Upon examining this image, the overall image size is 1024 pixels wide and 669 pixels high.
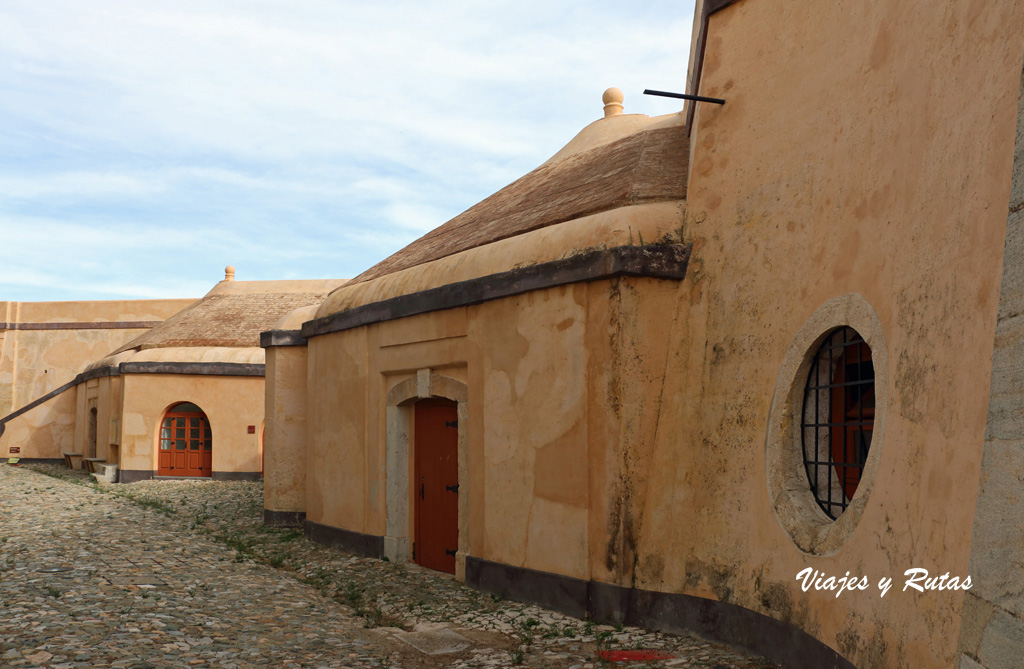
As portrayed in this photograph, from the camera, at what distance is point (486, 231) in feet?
32.6

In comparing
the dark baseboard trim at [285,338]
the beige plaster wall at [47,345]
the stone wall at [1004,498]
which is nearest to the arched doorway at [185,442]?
the dark baseboard trim at [285,338]

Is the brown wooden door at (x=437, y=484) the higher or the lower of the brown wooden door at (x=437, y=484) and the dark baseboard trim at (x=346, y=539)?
the higher

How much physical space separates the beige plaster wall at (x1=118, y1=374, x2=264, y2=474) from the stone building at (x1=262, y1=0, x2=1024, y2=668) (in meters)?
9.32

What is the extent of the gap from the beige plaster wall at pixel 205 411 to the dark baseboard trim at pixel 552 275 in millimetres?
10703

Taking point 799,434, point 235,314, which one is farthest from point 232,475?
point 799,434

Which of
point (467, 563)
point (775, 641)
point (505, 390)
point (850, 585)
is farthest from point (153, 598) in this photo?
point (850, 585)

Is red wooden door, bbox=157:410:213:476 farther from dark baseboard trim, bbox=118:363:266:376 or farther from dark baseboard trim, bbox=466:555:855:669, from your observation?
dark baseboard trim, bbox=466:555:855:669

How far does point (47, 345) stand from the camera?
30547mm

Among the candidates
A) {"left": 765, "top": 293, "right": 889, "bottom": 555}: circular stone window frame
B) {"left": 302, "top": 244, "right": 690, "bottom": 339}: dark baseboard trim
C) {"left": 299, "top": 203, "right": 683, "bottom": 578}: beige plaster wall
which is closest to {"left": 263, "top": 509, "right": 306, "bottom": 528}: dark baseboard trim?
{"left": 299, "top": 203, "right": 683, "bottom": 578}: beige plaster wall

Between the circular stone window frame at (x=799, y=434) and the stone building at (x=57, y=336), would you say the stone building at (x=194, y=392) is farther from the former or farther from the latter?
the circular stone window frame at (x=799, y=434)

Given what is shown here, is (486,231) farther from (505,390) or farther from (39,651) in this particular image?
(39,651)

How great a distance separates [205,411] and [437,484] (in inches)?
465

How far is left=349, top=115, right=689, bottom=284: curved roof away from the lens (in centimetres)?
820

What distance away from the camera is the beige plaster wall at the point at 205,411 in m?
19.7
